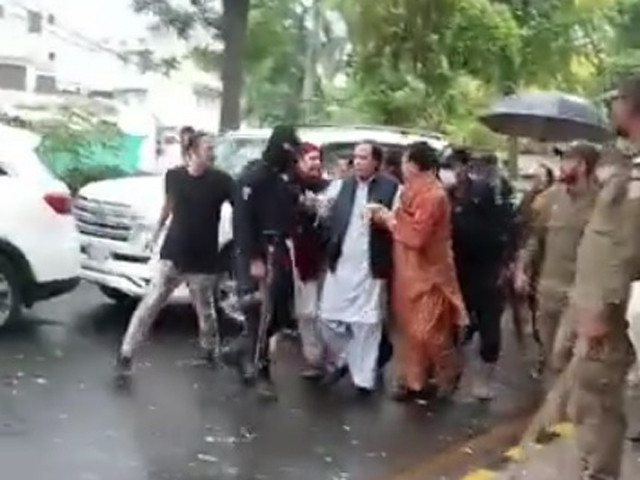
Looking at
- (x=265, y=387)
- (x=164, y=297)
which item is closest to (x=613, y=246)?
(x=265, y=387)

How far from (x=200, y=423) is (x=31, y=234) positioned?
130 inches

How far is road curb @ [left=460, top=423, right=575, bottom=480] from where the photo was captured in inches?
325

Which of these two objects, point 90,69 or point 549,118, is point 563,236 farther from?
point 90,69

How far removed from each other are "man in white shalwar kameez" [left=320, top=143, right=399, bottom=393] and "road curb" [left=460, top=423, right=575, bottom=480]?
5.83ft

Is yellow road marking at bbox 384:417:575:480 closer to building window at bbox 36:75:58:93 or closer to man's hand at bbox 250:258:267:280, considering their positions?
man's hand at bbox 250:258:267:280

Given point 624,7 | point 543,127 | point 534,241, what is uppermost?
point 624,7

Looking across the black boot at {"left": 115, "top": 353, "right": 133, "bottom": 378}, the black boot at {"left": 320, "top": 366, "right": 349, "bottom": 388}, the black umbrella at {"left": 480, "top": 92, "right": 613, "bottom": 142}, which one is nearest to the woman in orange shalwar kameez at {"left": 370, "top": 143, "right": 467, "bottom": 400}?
the black boot at {"left": 320, "top": 366, "right": 349, "bottom": 388}

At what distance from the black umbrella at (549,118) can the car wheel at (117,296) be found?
3.60 metres

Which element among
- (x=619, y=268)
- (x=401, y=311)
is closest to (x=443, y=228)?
(x=401, y=311)

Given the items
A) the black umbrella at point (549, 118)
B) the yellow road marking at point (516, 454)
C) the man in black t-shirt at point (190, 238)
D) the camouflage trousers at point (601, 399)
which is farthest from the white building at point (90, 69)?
the camouflage trousers at point (601, 399)

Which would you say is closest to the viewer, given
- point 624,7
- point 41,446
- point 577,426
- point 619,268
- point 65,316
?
point 619,268

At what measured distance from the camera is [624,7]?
2477cm

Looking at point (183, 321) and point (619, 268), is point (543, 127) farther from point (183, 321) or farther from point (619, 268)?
point (619, 268)

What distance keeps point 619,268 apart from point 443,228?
3840mm
